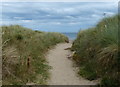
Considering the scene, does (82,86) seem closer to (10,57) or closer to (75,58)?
(10,57)

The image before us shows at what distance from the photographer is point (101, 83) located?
6316 millimetres

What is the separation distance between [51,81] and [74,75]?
1.03 m

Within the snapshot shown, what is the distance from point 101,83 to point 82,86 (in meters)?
0.71

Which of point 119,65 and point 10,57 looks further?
point 10,57

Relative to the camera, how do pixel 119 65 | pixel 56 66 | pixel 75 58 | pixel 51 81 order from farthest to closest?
pixel 75 58
pixel 56 66
pixel 51 81
pixel 119 65

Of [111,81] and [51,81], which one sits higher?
[111,81]

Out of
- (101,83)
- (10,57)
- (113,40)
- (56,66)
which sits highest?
(113,40)

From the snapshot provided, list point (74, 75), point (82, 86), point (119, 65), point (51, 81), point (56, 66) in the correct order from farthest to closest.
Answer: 1. point (56, 66)
2. point (74, 75)
3. point (51, 81)
4. point (82, 86)
5. point (119, 65)

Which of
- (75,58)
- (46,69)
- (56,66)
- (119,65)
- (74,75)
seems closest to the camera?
(119,65)

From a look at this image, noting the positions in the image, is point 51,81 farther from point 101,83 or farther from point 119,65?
point 119,65

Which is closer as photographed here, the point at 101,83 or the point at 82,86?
the point at 101,83

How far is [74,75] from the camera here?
807cm

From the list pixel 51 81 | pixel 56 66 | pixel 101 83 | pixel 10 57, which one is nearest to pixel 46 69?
pixel 56 66

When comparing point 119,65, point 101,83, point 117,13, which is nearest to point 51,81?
point 101,83
